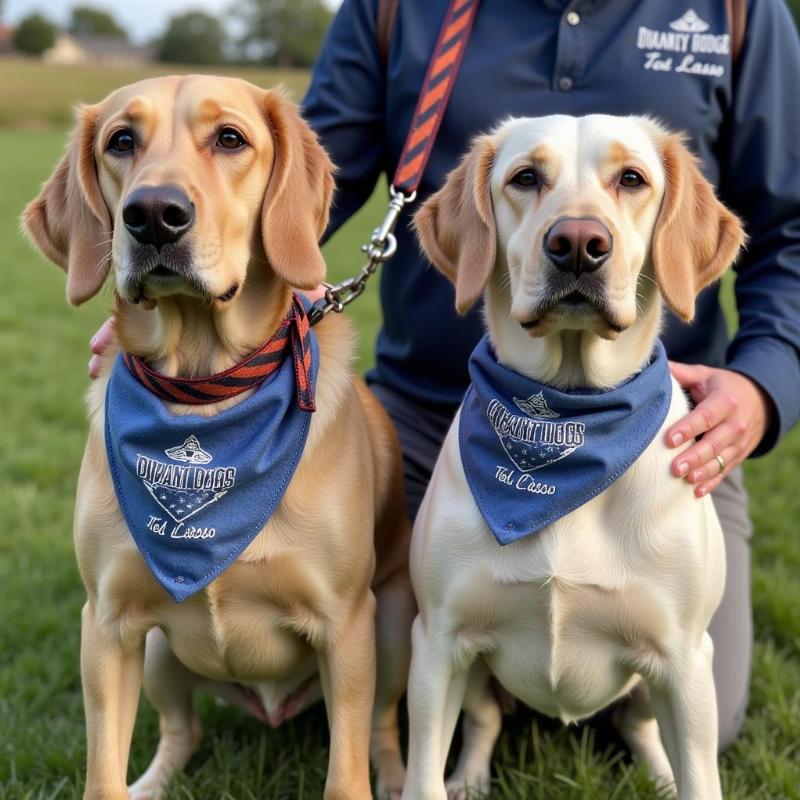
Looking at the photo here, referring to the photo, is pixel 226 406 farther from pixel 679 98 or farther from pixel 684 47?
pixel 684 47

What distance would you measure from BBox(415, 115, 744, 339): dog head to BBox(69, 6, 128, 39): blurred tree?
11640 cm

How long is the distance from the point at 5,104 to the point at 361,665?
40079 millimetres

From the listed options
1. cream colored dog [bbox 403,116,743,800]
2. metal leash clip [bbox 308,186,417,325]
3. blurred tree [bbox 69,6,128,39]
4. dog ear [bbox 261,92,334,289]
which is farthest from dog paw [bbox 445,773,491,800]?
blurred tree [bbox 69,6,128,39]

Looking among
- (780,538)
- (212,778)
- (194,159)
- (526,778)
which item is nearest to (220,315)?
(194,159)

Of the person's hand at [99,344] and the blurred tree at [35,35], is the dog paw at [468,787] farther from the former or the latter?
the blurred tree at [35,35]

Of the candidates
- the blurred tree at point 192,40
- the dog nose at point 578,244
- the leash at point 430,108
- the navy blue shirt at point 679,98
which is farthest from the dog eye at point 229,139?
the blurred tree at point 192,40

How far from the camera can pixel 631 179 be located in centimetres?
257

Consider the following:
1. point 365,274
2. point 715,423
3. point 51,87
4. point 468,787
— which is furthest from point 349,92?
point 51,87

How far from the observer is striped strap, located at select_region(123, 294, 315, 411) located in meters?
2.71

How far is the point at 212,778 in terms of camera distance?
10.1 feet

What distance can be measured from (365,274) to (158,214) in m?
0.95

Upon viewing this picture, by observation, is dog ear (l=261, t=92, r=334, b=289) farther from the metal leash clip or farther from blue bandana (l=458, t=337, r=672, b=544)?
blue bandana (l=458, t=337, r=672, b=544)

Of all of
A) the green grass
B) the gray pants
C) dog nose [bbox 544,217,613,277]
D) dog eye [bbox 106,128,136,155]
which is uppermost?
dog eye [bbox 106,128,136,155]

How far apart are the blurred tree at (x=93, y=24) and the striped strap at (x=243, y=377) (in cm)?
11629
